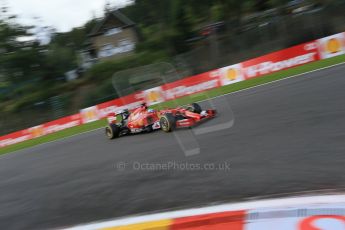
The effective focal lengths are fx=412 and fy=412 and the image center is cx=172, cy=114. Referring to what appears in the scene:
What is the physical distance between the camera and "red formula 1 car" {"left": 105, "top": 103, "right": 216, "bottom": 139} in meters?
8.36

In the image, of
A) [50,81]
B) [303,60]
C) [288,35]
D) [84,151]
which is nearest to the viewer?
[84,151]

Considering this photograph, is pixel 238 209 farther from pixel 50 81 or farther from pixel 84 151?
pixel 50 81

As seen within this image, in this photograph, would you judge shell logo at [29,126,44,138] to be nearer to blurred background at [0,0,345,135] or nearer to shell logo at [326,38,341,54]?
blurred background at [0,0,345,135]

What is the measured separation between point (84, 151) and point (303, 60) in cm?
1031

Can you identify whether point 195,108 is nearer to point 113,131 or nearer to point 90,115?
point 113,131

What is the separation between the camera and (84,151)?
392 inches

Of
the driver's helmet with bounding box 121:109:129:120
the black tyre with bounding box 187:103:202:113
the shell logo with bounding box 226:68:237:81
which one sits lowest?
the black tyre with bounding box 187:103:202:113

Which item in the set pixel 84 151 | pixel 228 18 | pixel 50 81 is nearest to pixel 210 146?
pixel 84 151

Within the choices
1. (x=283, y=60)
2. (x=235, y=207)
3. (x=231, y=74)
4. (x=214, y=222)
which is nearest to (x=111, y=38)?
(x=231, y=74)

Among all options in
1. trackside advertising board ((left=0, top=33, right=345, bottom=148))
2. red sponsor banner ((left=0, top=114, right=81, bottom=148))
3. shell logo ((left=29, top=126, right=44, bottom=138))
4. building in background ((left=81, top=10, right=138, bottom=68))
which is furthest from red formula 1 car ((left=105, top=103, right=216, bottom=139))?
building in background ((left=81, top=10, right=138, bottom=68))

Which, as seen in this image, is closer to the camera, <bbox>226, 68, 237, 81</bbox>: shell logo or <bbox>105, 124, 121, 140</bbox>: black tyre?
<bbox>105, 124, 121, 140</bbox>: black tyre

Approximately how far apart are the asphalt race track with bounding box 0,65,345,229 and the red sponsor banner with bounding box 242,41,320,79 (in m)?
7.29

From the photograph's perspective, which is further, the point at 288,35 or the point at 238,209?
the point at 288,35

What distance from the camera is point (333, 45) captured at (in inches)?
629
